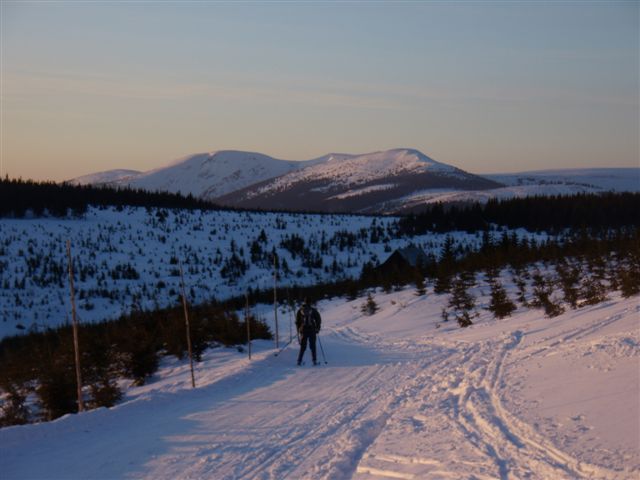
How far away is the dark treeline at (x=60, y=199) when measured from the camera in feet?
204

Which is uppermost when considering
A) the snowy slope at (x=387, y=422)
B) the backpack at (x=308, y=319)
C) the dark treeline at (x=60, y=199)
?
the dark treeline at (x=60, y=199)

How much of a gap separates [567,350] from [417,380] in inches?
119

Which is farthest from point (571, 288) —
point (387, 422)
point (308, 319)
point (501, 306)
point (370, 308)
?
point (387, 422)

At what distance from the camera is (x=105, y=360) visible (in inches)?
751

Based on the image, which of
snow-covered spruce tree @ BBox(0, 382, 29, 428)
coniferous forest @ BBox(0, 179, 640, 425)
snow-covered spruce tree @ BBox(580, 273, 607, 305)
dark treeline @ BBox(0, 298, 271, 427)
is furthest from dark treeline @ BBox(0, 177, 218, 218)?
snow-covered spruce tree @ BBox(580, 273, 607, 305)

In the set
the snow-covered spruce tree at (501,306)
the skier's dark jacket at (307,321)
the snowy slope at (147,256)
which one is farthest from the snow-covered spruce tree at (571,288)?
the snowy slope at (147,256)

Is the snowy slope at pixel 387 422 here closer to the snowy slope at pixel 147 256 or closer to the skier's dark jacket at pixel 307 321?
the skier's dark jacket at pixel 307 321

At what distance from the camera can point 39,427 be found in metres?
8.86

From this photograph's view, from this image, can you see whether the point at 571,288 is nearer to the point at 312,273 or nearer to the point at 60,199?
the point at 312,273

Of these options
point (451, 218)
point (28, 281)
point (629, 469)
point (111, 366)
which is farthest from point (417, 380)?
point (451, 218)

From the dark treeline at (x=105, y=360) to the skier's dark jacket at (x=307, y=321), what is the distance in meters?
4.44

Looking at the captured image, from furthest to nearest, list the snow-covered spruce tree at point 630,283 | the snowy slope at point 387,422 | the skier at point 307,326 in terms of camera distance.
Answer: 1. the snow-covered spruce tree at point 630,283
2. the skier at point 307,326
3. the snowy slope at point 387,422

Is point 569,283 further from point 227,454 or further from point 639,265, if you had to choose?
point 227,454

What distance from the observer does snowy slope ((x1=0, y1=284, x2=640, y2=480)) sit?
6.49 m
